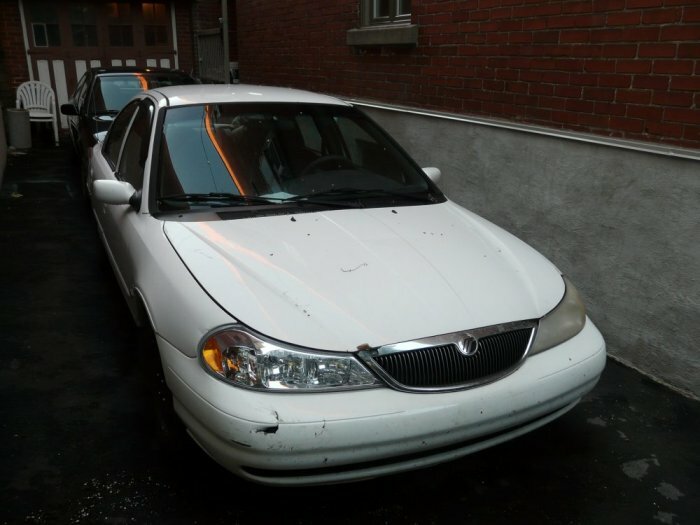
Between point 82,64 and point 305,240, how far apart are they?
11.9 metres

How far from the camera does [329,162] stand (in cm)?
373

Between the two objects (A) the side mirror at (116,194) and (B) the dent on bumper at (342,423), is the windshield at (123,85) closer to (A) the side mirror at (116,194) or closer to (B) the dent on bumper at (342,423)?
(A) the side mirror at (116,194)

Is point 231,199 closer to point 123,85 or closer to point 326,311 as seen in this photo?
point 326,311

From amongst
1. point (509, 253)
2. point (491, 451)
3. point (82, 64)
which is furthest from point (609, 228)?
point (82, 64)

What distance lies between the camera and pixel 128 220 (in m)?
3.46

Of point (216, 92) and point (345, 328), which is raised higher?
point (216, 92)

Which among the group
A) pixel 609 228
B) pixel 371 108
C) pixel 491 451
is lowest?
pixel 491 451

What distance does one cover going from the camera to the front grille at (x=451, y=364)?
232 cm

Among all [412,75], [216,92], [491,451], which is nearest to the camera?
[491,451]

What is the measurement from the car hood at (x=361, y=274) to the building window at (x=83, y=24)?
1152cm

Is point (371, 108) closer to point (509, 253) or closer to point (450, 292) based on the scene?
point (509, 253)

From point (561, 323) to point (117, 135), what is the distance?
353 centimetres

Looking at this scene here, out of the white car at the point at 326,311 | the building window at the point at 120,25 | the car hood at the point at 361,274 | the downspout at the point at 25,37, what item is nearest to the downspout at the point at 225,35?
the building window at the point at 120,25

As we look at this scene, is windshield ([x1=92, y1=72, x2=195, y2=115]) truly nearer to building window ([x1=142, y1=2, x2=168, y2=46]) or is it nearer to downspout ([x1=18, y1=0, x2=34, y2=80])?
building window ([x1=142, y1=2, x2=168, y2=46])
